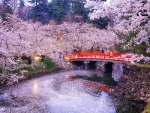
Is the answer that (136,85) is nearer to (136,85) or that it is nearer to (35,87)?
(136,85)

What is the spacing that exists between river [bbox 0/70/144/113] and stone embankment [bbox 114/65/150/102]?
3.68 ft

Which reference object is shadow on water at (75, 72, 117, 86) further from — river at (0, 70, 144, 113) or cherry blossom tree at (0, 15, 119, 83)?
cherry blossom tree at (0, 15, 119, 83)

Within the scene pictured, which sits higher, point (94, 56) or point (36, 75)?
point (94, 56)

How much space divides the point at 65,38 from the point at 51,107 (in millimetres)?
24881

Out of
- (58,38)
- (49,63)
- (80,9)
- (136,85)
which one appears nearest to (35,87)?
(49,63)

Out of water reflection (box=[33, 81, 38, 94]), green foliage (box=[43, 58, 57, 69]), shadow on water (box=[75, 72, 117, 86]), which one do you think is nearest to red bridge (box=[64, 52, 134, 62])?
shadow on water (box=[75, 72, 117, 86])

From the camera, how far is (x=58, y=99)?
72.5 ft

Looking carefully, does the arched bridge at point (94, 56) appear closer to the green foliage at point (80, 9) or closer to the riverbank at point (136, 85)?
the riverbank at point (136, 85)

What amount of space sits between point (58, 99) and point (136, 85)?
8323mm

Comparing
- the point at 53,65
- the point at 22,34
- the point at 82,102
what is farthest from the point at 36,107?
the point at 53,65

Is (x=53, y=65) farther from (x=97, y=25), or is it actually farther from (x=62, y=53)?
(x=97, y=25)

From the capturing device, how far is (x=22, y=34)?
3030 centimetres

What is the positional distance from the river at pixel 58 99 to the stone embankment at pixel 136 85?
112cm

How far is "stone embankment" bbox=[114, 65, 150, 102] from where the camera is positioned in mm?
23156
